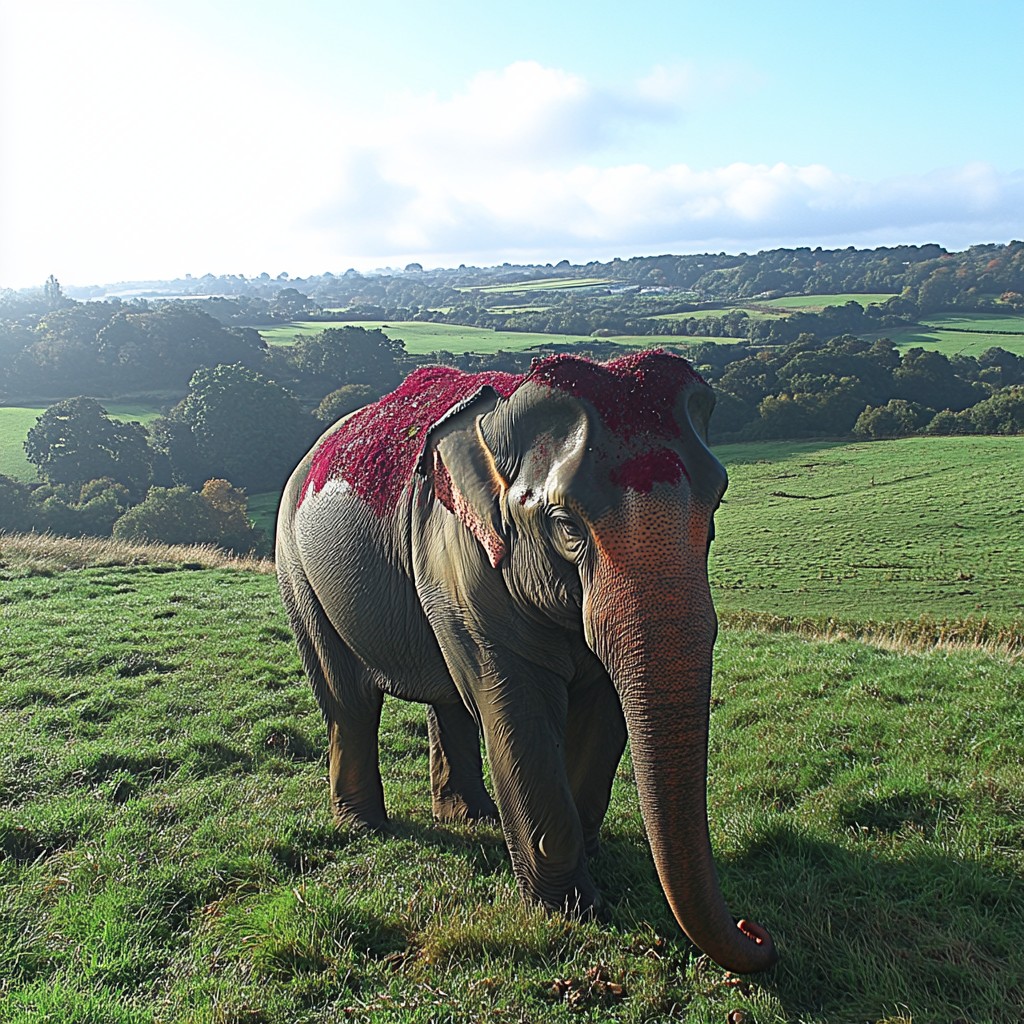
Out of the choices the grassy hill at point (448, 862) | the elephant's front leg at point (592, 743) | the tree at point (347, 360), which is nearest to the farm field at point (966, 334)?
the tree at point (347, 360)

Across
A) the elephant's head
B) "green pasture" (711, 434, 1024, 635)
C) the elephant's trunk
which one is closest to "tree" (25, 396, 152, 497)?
"green pasture" (711, 434, 1024, 635)

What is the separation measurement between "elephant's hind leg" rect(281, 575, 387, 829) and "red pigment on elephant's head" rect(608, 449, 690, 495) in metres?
3.52

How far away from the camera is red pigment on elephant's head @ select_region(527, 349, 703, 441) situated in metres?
4.33

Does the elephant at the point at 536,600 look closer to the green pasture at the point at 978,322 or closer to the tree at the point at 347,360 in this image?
the tree at the point at 347,360

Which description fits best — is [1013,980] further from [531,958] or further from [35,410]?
[35,410]

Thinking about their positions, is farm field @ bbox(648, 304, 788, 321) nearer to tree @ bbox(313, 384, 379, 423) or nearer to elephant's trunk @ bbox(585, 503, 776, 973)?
tree @ bbox(313, 384, 379, 423)

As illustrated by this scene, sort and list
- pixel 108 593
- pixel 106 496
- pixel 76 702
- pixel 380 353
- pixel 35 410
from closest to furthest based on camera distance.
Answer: pixel 76 702 < pixel 108 593 < pixel 106 496 < pixel 35 410 < pixel 380 353

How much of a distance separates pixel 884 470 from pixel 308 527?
5062 centimetres

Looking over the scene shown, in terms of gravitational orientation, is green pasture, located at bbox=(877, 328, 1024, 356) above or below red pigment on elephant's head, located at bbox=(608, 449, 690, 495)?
below

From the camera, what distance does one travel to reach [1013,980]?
14.3ft

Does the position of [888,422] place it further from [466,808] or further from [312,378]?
[466,808]

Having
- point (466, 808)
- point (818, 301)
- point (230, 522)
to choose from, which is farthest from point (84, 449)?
point (818, 301)

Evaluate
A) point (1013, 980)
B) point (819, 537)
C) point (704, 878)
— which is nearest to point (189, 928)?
point (704, 878)

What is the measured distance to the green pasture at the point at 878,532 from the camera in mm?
29281
